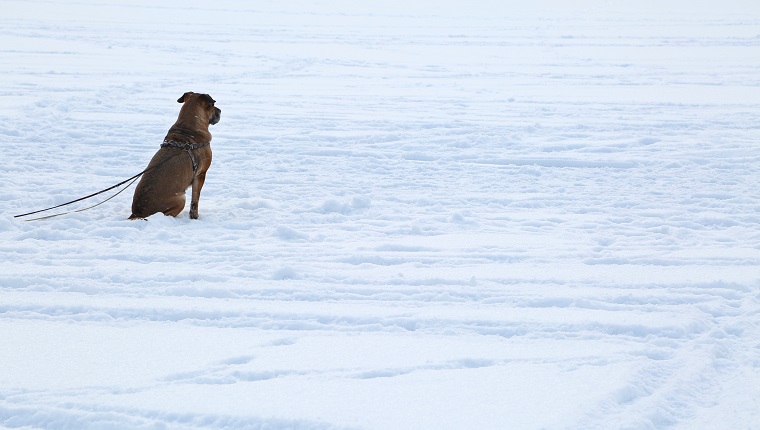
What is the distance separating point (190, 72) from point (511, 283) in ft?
35.9

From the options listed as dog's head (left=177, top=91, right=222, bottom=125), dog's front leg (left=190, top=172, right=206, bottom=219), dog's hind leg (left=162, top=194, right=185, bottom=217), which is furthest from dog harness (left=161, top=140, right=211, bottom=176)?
dog's head (left=177, top=91, right=222, bottom=125)

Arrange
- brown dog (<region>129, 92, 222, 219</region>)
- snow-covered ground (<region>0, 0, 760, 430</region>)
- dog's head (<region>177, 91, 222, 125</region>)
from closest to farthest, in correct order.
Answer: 1. snow-covered ground (<region>0, 0, 760, 430</region>)
2. brown dog (<region>129, 92, 222, 219</region>)
3. dog's head (<region>177, 91, 222, 125</region>)

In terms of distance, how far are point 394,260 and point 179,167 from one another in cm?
198

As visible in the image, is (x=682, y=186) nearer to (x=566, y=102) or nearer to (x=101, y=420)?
(x=566, y=102)

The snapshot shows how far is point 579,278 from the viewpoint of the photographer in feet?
15.3

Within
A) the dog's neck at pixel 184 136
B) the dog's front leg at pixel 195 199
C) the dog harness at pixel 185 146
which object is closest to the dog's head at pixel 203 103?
the dog's neck at pixel 184 136

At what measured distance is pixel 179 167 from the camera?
5855 mm

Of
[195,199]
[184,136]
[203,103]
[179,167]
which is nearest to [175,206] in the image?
[195,199]

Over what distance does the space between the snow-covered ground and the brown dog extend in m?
0.14

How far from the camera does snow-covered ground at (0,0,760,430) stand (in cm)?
327

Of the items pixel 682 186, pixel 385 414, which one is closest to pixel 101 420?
pixel 385 414

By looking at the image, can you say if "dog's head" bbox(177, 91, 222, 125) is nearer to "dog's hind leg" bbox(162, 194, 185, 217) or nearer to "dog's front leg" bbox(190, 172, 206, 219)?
"dog's front leg" bbox(190, 172, 206, 219)

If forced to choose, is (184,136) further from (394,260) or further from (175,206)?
(394,260)

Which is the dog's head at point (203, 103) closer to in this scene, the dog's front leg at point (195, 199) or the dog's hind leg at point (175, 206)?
the dog's front leg at point (195, 199)
